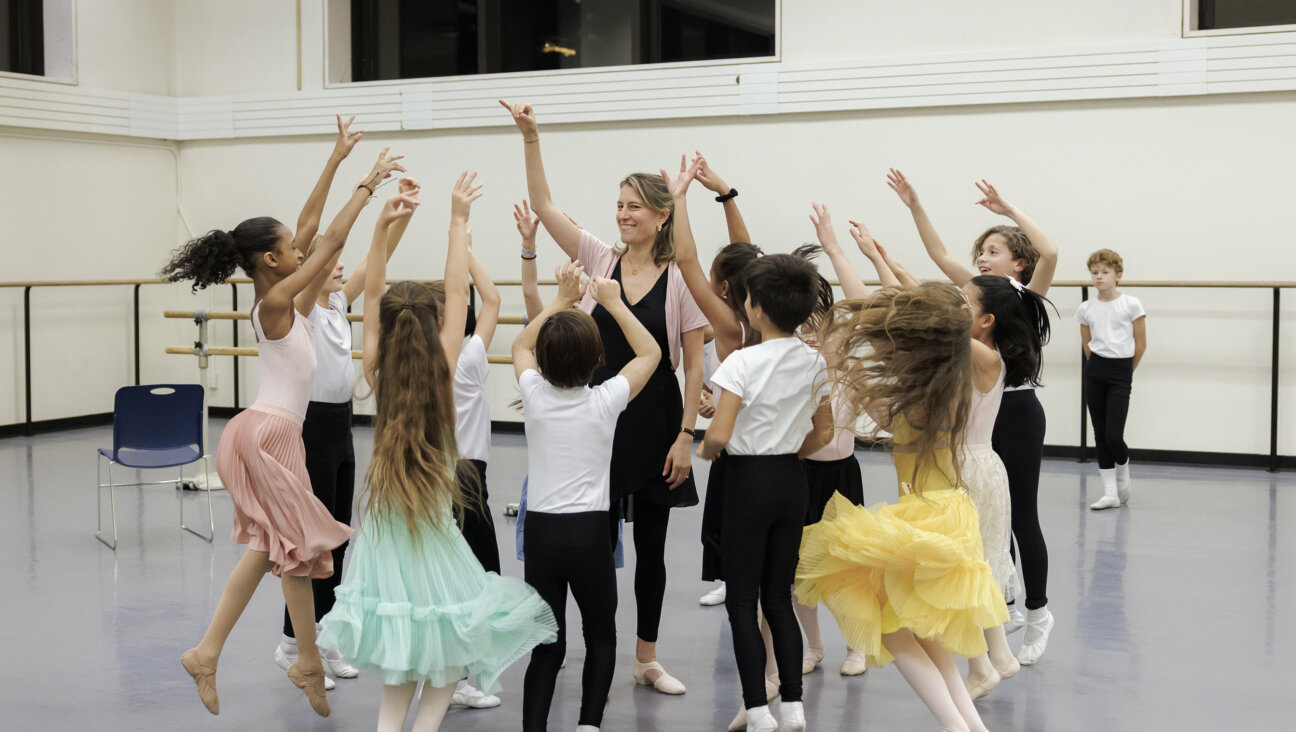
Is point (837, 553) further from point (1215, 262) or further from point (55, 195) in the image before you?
point (55, 195)

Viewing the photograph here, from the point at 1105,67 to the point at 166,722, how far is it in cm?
634

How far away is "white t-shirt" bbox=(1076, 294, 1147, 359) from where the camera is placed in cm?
605

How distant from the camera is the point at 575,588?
8.88 ft

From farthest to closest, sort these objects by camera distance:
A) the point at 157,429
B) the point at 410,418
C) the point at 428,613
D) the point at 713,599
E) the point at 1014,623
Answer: the point at 157,429, the point at 713,599, the point at 1014,623, the point at 410,418, the point at 428,613

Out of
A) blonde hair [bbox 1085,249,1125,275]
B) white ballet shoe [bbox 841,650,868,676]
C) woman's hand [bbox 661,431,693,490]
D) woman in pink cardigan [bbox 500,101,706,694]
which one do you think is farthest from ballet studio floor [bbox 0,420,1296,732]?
blonde hair [bbox 1085,249,1125,275]

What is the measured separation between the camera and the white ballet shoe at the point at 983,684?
10.2ft

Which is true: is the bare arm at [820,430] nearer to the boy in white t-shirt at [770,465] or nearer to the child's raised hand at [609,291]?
the boy in white t-shirt at [770,465]

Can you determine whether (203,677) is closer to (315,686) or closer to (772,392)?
(315,686)

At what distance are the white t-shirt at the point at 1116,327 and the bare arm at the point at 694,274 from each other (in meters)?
3.57

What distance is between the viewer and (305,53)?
9164 mm

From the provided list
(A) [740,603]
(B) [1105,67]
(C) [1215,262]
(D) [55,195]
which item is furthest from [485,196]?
(A) [740,603]

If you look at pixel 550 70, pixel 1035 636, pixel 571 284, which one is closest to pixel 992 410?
pixel 1035 636

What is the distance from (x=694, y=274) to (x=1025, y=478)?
1283mm

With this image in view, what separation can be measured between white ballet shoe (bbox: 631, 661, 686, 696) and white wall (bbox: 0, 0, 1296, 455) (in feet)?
16.0
